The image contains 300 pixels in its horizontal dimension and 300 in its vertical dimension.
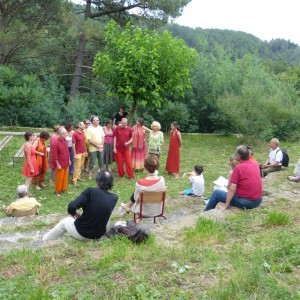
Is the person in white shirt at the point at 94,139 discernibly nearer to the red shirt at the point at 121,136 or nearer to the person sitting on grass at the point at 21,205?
the red shirt at the point at 121,136

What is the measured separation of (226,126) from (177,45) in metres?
7.44

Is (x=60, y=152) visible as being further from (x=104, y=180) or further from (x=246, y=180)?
(x=246, y=180)

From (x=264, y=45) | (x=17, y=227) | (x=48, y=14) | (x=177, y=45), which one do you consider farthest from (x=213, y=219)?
(x=264, y=45)

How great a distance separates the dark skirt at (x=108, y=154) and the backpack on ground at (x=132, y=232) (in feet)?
21.0

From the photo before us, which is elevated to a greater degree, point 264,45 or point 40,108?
point 264,45

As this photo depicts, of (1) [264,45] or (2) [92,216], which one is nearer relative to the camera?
(2) [92,216]

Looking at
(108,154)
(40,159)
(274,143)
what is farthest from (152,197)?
(274,143)

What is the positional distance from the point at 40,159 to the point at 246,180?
5.62 metres

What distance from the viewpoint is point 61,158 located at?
960 cm

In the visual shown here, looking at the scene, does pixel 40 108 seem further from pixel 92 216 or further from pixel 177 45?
pixel 92 216

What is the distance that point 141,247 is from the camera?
486 centimetres

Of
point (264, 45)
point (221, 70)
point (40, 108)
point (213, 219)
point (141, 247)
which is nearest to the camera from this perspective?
point (141, 247)

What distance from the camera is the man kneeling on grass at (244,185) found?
6.83 m

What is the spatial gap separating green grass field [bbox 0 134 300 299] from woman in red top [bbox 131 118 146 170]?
5879mm
